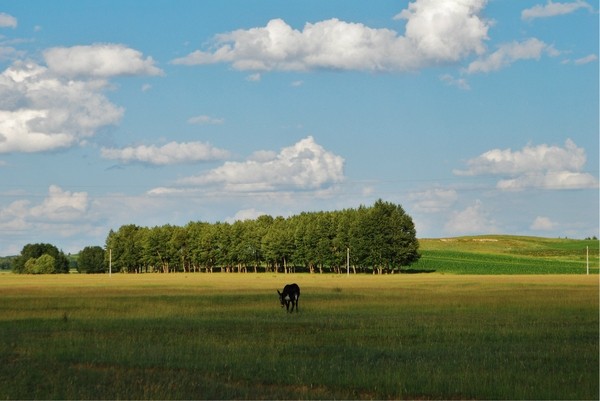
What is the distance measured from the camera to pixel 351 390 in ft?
67.8

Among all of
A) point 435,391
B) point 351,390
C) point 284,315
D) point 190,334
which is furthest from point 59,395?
point 284,315

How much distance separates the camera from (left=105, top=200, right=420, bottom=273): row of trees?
155 m

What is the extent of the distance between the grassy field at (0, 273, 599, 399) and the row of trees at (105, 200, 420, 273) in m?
108

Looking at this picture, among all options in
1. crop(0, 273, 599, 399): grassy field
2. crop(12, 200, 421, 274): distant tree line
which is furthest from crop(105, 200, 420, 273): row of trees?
crop(0, 273, 599, 399): grassy field

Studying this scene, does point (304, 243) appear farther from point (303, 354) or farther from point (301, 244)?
point (303, 354)

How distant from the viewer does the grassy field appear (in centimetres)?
2047

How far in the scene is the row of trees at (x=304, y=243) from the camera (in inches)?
6107

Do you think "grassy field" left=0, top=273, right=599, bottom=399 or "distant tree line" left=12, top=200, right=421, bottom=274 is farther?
"distant tree line" left=12, top=200, right=421, bottom=274

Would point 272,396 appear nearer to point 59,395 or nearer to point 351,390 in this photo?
point 351,390

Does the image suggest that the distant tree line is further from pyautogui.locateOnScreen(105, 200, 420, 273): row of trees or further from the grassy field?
the grassy field

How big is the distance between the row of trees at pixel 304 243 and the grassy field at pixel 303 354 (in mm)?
108323

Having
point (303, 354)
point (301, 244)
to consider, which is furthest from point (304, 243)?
point (303, 354)

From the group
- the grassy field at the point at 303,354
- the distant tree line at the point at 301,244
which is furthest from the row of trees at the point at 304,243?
the grassy field at the point at 303,354

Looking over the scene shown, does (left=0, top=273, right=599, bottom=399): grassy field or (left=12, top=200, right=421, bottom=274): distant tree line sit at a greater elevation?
(left=12, top=200, right=421, bottom=274): distant tree line
